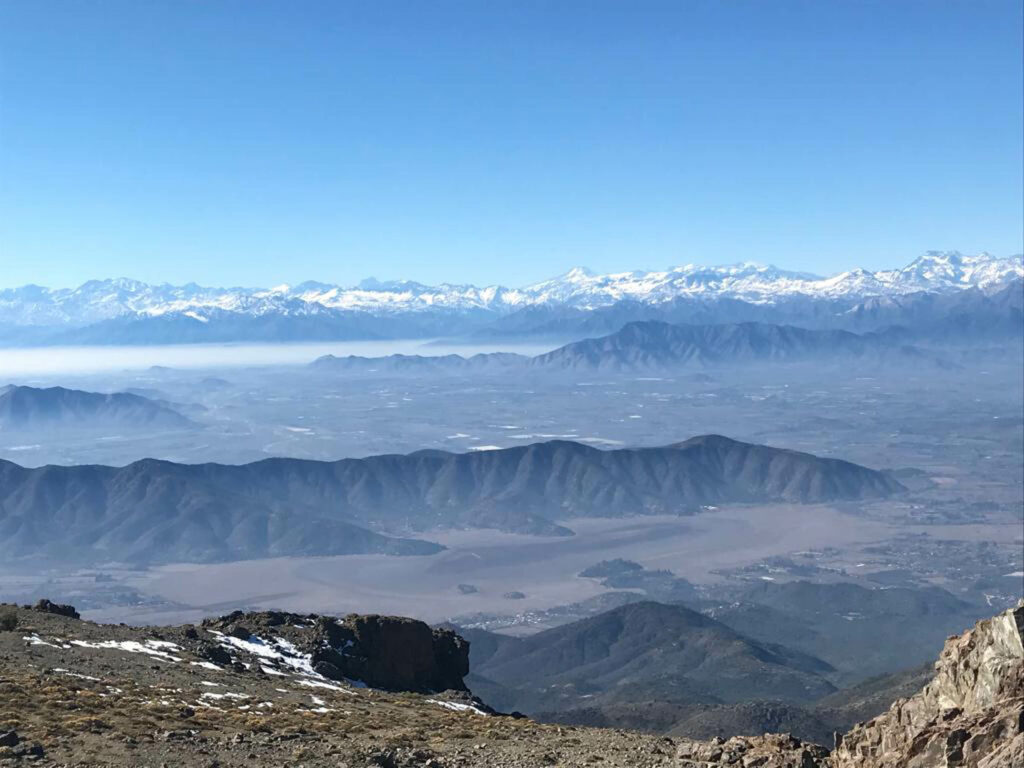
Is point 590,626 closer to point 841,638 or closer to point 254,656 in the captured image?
point 841,638

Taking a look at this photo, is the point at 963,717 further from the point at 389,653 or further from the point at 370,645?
the point at 370,645

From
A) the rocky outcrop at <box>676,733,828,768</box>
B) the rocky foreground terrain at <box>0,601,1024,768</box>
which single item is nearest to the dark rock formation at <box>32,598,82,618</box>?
the rocky foreground terrain at <box>0,601,1024,768</box>

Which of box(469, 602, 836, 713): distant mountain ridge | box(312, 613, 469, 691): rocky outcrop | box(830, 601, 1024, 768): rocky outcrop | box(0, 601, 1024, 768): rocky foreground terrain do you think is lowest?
box(469, 602, 836, 713): distant mountain ridge

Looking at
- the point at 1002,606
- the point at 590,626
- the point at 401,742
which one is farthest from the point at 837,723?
the point at 1002,606

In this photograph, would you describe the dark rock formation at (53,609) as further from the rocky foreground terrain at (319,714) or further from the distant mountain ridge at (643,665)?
the distant mountain ridge at (643,665)

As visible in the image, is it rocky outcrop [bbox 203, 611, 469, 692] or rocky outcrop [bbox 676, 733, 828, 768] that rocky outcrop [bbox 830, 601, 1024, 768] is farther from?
rocky outcrop [bbox 203, 611, 469, 692]
